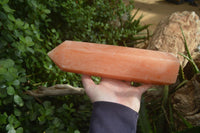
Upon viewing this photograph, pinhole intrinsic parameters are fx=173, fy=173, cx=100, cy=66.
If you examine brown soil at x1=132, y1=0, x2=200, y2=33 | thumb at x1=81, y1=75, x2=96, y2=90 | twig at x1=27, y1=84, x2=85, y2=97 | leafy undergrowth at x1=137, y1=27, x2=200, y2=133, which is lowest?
leafy undergrowth at x1=137, y1=27, x2=200, y2=133

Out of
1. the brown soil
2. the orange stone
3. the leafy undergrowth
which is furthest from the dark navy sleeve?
the brown soil

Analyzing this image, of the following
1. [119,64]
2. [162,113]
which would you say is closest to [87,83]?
[119,64]

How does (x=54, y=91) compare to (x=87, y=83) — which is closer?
(x=87, y=83)

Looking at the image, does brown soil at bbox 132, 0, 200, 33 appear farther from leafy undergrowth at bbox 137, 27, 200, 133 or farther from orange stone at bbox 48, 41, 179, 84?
orange stone at bbox 48, 41, 179, 84

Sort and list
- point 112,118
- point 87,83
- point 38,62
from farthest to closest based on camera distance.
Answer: point 38,62 → point 87,83 → point 112,118

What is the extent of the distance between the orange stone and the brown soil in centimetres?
366

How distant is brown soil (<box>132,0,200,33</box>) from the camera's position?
17.2 feet

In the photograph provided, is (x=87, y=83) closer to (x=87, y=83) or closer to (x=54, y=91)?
(x=87, y=83)

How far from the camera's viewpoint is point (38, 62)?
70.5 inches

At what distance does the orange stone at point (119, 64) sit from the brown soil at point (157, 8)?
3657 millimetres

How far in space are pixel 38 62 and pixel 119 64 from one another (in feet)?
2.81

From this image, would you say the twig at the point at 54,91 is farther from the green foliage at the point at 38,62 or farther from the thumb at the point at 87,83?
the thumb at the point at 87,83

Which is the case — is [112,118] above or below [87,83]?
below

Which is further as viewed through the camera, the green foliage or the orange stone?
the orange stone
